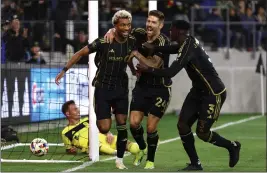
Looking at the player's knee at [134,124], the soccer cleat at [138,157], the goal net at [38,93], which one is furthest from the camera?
the goal net at [38,93]

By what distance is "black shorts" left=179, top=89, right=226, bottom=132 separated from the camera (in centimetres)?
1295

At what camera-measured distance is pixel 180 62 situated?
41.4ft

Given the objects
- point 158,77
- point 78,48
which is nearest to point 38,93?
point 78,48

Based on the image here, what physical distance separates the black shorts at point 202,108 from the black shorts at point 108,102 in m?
0.93

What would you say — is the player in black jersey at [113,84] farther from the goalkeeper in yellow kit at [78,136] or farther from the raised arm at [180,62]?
the goalkeeper in yellow kit at [78,136]

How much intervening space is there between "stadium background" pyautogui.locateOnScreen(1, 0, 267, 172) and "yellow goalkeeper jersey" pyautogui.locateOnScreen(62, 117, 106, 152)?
6.70 feet

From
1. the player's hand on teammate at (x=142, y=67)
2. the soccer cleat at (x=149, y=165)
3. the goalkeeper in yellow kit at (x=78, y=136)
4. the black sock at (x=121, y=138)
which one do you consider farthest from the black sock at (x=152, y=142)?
the goalkeeper in yellow kit at (x=78, y=136)

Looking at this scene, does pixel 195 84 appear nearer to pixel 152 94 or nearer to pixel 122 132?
pixel 152 94

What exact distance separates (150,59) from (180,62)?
A: 68 centimetres

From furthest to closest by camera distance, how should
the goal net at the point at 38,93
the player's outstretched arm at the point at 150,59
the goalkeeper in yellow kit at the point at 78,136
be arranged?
the goal net at the point at 38,93 → the goalkeeper in yellow kit at the point at 78,136 → the player's outstretched arm at the point at 150,59

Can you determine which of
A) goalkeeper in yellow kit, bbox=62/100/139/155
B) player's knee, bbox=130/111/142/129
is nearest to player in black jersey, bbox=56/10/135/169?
player's knee, bbox=130/111/142/129

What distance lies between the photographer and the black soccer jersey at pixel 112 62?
13.3 metres

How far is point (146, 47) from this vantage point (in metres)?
13.0

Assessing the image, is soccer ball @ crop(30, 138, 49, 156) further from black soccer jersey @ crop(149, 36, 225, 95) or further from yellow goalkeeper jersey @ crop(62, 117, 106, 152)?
black soccer jersey @ crop(149, 36, 225, 95)
